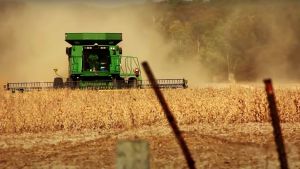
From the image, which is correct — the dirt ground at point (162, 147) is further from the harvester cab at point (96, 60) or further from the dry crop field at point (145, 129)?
the harvester cab at point (96, 60)

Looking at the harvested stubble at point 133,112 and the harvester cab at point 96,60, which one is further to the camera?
the harvester cab at point 96,60

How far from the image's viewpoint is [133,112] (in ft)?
47.8

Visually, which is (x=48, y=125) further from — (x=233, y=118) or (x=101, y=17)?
(x=101, y=17)

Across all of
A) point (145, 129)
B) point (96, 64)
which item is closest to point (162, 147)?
point (145, 129)

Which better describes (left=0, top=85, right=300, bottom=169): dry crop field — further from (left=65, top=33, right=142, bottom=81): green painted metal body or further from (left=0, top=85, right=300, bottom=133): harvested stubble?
(left=65, top=33, right=142, bottom=81): green painted metal body

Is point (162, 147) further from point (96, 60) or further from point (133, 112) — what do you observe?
point (96, 60)

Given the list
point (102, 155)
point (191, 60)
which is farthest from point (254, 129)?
point (191, 60)

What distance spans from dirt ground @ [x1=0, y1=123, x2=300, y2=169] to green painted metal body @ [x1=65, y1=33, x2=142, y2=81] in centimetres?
1218

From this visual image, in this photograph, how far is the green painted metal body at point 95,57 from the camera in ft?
84.8

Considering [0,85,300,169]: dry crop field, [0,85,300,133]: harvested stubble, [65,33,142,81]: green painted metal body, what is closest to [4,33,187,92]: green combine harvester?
[65,33,142,81]: green painted metal body

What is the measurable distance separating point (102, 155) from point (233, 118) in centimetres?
544

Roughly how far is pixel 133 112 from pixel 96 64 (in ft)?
40.2

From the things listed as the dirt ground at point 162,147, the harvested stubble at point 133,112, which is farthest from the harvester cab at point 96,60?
the dirt ground at point 162,147

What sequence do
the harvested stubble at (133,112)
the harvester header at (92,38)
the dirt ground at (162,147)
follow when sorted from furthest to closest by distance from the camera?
1. the harvester header at (92,38)
2. the harvested stubble at (133,112)
3. the dirt ground at (162,147)
